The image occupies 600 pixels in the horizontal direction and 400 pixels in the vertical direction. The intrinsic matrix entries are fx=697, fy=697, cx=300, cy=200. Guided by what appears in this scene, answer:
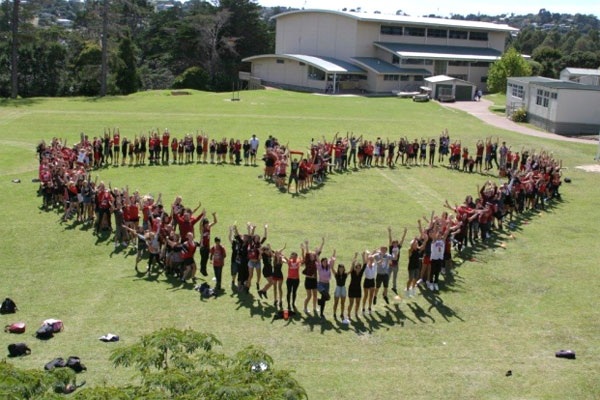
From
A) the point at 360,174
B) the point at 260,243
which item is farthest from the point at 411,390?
the point at 360,174

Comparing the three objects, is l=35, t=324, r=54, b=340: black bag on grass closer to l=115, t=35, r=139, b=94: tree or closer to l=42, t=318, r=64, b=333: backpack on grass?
l=42, t=318, r=64, b=333: backpack on grass

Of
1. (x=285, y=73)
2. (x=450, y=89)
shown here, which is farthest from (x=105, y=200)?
(x=285, y=73)

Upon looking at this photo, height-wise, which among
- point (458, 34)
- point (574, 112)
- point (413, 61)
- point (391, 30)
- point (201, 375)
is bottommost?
point (201, 375)

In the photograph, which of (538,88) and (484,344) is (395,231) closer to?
(484,344)

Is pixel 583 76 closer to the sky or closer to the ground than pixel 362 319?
closer to the sky

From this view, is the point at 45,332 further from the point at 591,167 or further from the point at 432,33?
the point at 432,33

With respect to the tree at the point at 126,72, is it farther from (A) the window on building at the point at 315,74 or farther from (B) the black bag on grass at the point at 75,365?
(B) the black bag on grass at the point at 75,365
